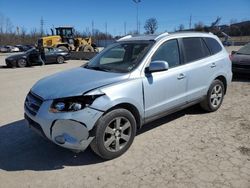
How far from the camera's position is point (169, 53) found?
4.89m

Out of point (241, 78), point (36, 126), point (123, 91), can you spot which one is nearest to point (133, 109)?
point (123, 91)

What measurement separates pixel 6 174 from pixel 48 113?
1.03 metres

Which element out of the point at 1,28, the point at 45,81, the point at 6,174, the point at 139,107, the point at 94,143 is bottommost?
the point at 6,174

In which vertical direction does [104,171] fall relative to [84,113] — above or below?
below

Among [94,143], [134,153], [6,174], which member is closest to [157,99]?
[134,153]

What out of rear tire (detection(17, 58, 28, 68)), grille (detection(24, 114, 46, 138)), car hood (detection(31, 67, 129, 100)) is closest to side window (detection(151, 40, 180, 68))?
car hood (detection(31, 67, 129, 100))

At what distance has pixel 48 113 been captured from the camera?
3.71 meters

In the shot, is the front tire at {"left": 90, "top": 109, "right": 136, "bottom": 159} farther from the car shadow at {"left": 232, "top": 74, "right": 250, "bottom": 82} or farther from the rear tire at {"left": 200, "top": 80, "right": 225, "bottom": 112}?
the car shadow at {"left": 232, "top": 74, "right": 250, "bottom": 82}

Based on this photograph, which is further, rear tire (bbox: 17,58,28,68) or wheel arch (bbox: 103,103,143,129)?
rear tire (bbox: 17,58,28,68)

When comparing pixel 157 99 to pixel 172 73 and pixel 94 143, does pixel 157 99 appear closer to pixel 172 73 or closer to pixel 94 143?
pixel 172 73

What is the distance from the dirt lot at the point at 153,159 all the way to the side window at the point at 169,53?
51.3 inches

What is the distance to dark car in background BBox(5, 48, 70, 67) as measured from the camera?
19230mm

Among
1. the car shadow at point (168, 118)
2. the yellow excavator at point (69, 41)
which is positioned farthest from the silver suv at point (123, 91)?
the yellow excavator at point (69, 41)

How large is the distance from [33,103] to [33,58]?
16920mm
